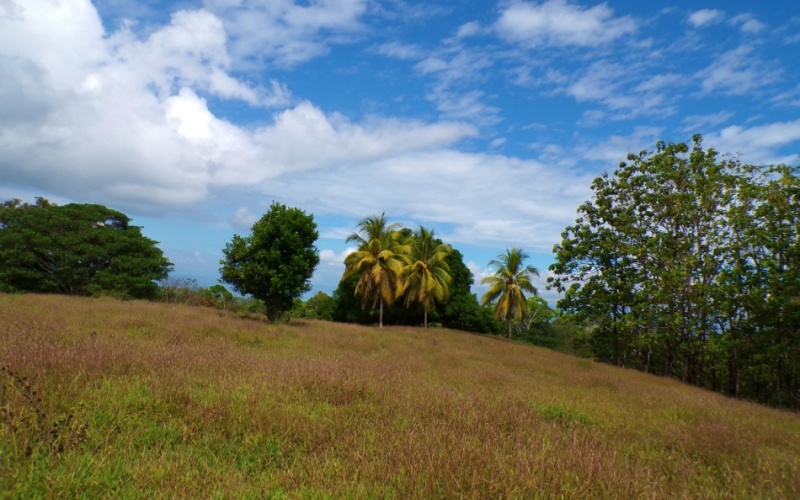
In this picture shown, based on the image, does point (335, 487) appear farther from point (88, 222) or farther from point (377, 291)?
point (88, 222)

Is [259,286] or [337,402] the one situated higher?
[259,286]

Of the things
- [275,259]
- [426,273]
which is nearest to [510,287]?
[426,273]

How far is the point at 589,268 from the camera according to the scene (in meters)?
22.5

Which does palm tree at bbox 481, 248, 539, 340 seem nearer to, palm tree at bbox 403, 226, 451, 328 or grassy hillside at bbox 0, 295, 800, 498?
palm tree at bbox 403, 226, 451, 328

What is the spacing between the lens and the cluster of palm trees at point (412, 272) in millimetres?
30391

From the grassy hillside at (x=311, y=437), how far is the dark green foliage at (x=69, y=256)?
21004 mm

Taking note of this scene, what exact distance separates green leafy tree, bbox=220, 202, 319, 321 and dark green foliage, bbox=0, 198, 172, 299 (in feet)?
33.4

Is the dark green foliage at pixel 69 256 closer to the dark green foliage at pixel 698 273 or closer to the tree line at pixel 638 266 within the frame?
the tree line at pixel 638 266

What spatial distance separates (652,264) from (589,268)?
11.5ft

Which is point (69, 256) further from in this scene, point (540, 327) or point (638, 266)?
point (540, 327)

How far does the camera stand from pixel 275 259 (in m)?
18.8

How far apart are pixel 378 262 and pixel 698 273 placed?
19665mm

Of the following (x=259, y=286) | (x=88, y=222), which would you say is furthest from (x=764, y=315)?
(x=88, y=222)

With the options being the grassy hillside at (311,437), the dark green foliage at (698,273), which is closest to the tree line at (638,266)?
the dark green foliage at (698,273)
